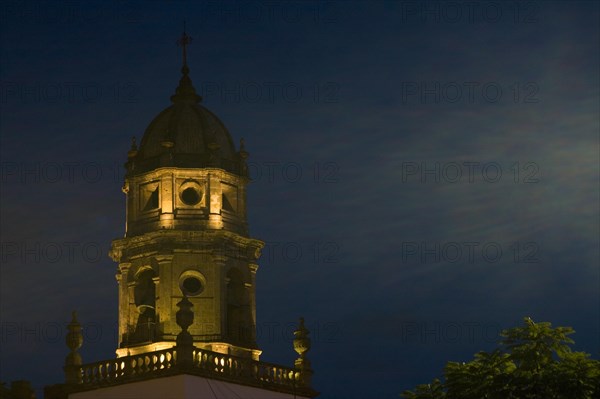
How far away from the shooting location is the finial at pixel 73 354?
83938 mm

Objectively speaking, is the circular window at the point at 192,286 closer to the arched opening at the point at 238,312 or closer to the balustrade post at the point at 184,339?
the arched opening at the point at 238,312

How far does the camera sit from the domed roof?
87.7m

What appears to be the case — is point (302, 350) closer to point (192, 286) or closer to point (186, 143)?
point (192, 286)

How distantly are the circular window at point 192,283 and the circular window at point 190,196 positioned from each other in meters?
3.05

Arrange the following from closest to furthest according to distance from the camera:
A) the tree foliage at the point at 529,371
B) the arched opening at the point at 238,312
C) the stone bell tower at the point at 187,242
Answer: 1. the tree foliage at the point at 529,371
2. the stone bell tower at the point at 187,242
3. the arched opening at the point at 238,312

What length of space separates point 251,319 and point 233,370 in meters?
3.71

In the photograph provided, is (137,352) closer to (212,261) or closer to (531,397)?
(212,261)

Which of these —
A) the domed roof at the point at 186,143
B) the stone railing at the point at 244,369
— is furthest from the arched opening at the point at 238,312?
Answer: the domed roof at the point at 186,143

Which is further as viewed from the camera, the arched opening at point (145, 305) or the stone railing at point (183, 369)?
the arched opening at point (145, 305)

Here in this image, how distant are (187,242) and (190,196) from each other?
219 centimetres

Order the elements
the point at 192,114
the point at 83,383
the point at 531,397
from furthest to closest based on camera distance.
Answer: the point at 192,114 < the point at 83,383 < the point at 531,397

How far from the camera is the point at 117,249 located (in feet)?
288

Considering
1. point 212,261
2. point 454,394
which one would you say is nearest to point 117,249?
point 212,261

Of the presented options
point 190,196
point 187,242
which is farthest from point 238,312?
point 190,196
